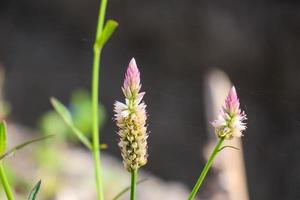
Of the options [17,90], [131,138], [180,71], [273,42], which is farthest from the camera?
[17,90]

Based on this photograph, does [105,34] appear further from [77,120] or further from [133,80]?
[77,120]

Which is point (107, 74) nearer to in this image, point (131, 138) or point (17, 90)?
point (17, 90)

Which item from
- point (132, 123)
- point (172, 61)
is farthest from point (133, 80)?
point (172, 61)

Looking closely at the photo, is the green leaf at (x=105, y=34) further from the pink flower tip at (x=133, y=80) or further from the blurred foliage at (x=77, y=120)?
the blurred foliage at (x=77, y=120)

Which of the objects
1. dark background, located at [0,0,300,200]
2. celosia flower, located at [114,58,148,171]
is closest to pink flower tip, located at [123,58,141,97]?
celosia flower, located at [114,58,148,171]

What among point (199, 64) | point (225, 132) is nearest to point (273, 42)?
point (199, 64)

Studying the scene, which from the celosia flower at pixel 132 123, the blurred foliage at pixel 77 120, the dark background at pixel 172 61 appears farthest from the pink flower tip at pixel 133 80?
the dark background at pixel 172 61

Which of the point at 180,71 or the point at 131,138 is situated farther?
the point at 180,71
